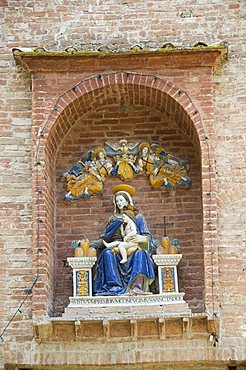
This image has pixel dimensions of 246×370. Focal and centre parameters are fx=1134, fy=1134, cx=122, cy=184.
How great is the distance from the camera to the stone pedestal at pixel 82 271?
13.4 m

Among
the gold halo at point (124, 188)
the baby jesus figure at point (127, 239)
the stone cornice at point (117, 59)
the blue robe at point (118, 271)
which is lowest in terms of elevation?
the blue robe at point (118, 271)

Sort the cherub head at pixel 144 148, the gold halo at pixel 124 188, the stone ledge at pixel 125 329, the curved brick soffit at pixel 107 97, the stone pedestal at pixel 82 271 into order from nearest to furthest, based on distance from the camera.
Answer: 1. the stone ledge at pixel 125 329
2. the stone pedestal at pixel 82 271
3. the curved brick soffit at pixel 107 97
4. the gold halo at pixel 124 188
5. the cherub head at pixel 144 148

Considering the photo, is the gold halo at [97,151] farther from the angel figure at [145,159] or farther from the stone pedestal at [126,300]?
the stone pedestal at [126,300]

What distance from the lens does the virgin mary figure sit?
43.7ft

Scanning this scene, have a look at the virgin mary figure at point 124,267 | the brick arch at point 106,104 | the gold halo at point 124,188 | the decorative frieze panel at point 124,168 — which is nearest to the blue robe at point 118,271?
the virgin mary figure at point 124,267

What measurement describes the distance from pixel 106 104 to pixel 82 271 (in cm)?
227

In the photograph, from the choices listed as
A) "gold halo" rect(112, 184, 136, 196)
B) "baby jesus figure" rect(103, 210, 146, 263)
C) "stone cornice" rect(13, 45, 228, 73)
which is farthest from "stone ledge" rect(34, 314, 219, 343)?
"stone cornice" rect(13, 45, 228, 73)

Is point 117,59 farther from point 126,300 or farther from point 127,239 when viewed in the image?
point 126,300

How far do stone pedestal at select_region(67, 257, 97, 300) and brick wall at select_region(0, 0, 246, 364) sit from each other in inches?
12.4

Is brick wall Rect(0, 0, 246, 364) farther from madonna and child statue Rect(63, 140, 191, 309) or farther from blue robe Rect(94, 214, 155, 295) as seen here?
blue robe Rect(94, 214, 155, 295)

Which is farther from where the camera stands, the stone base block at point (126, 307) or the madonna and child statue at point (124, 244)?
the madonna and child statue at point (124, 244)

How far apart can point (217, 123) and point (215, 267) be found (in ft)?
6.10

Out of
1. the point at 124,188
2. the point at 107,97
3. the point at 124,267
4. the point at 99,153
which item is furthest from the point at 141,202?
the point at 107,97

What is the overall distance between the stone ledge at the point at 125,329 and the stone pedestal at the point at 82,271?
523mm
